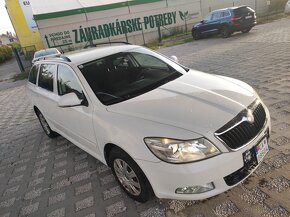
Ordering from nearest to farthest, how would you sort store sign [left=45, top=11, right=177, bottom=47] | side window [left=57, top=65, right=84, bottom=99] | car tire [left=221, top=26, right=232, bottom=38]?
1. side window [left=57, top=65, right=84, bottom=99]
2. car tire [left=221, top=26, right=232, bottom=38]
3. store sign [left=45, top=11, right=177, bottom=47]

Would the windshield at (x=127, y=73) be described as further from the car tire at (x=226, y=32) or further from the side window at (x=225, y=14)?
the side window at (x=225, y=14)

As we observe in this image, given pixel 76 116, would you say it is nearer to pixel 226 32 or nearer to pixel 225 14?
pixel 226 32

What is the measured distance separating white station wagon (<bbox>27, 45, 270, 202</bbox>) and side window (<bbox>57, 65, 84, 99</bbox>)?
0.5 inches

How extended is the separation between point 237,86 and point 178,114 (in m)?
1.04

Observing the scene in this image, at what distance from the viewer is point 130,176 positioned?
2.77 metres

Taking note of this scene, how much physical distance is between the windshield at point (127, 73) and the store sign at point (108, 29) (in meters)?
19.8

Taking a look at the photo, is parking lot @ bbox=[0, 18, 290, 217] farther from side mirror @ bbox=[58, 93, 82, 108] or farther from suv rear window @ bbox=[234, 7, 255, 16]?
suv rear window @ bbox=[234, 7, 255, 16]

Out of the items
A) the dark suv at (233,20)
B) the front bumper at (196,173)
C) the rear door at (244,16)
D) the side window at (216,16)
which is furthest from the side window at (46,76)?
the side window at (216,16)

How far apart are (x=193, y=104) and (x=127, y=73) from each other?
48.5 inches

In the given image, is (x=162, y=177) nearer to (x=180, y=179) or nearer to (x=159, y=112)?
(x=180, y=179)

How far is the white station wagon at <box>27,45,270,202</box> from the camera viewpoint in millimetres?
2258

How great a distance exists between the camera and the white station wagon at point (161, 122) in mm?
2258

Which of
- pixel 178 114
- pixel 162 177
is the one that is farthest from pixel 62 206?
pixel 178 114

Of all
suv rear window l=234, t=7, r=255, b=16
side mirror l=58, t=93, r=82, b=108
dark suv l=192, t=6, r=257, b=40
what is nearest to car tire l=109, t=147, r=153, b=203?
side mirror l=58, t=93, r=82, b=108
